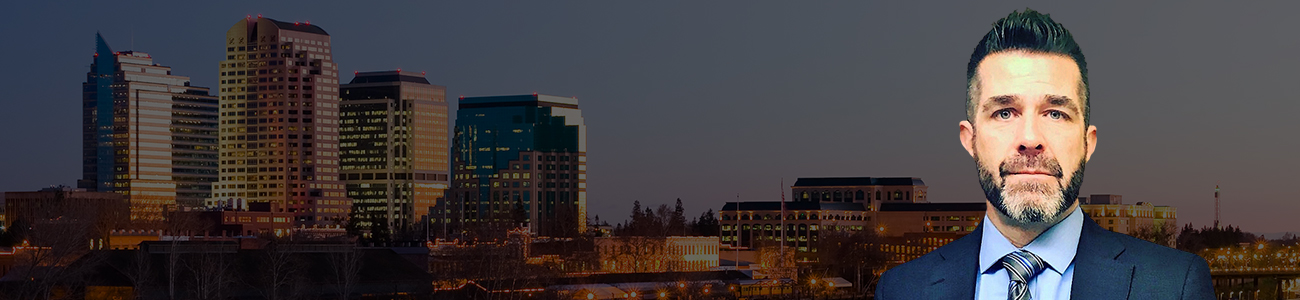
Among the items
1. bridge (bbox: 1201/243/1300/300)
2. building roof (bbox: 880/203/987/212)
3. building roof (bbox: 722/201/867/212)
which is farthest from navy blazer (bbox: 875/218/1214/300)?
building roof (bbox: 880/203/987/212)

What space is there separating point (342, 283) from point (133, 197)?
5207 inches

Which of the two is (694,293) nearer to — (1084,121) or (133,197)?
(1084,121)

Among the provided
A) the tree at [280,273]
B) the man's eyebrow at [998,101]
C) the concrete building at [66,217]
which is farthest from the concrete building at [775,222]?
the man's eyebrow at [998,101]

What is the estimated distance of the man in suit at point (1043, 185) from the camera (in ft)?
15.3

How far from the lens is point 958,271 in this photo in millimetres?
4984

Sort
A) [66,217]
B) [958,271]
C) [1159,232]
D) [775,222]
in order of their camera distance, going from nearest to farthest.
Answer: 1. [958,271]
2. [66,217]
3. [1159,232]
4. [775,222]

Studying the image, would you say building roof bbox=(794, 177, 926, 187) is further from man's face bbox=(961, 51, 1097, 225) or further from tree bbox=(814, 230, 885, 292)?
man's face bbox=(961, 51, 1097, 225)

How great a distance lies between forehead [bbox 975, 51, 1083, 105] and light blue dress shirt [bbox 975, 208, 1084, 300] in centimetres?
42

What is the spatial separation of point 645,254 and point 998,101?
402 ft

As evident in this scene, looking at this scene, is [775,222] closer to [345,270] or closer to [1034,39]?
[345,270]

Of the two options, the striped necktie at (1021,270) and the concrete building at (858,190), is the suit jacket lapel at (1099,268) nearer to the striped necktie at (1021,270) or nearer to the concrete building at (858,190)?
the striped necktie at (1021,270)

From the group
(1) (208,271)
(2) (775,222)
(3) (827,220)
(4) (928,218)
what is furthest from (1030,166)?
(3) (827,220)

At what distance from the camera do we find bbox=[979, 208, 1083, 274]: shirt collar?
477 centimetres

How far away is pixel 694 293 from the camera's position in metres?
98.5
